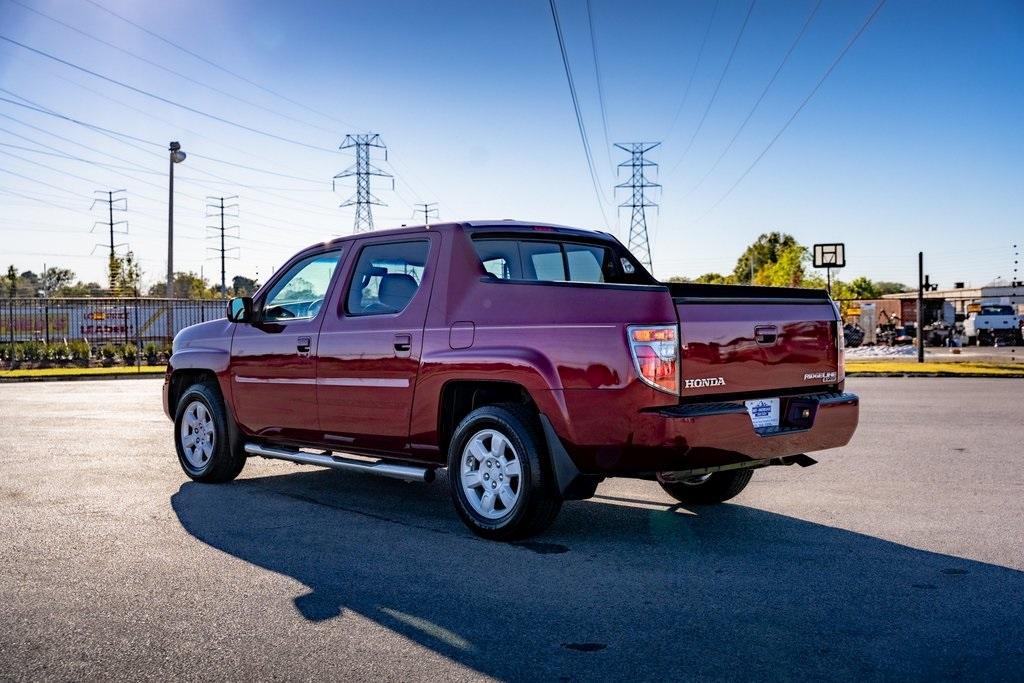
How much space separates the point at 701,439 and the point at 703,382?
0.32m

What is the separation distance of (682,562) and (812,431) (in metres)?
1.21

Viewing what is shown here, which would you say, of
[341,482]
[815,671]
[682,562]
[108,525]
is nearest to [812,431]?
[682,562]

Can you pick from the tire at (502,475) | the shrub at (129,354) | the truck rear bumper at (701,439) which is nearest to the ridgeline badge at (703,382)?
the truck rear bumper at (701,439)

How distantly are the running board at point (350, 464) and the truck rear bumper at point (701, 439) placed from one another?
118 cm

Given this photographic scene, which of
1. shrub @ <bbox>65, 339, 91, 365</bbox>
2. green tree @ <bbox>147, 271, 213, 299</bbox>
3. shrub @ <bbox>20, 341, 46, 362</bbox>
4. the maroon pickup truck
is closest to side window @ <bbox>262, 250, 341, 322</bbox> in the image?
the maroon pickup truck

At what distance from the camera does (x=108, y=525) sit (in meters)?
5.88

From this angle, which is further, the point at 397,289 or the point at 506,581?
the point at 397,289

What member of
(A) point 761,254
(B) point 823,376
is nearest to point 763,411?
(B) point 823,376

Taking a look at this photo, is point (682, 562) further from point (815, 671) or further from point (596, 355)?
point (815, 671)

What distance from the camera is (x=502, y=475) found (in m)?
5.43

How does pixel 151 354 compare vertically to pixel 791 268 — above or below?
below

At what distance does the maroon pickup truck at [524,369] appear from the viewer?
193 inches

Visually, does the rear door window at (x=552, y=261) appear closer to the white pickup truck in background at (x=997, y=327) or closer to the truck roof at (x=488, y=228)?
the truck roof at (x=488, y=228)

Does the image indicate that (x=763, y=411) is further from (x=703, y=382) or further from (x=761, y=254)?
(x=761, y=254)
